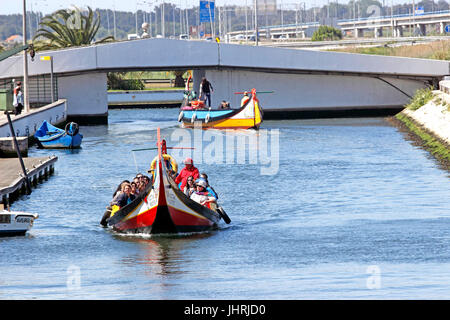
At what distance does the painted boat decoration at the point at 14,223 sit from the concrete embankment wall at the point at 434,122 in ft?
65.4

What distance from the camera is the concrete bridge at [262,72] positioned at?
2504 inches

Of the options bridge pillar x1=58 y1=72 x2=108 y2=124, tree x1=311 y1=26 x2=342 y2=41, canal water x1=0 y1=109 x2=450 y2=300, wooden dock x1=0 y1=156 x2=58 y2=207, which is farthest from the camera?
tree x1=311 y1=26 x2=342 y2=41

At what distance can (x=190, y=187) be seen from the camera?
25.0 meters

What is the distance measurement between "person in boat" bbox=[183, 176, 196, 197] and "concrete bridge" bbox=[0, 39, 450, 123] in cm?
3922

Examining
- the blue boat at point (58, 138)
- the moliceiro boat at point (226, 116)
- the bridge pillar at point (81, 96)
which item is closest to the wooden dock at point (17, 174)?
the blue boat at point (58, 138)

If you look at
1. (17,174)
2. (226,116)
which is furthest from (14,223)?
(226,116)

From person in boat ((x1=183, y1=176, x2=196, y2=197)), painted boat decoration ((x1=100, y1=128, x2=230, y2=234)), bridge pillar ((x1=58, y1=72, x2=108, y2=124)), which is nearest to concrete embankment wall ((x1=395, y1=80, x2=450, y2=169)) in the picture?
person in boat ((x1=183, y1=176, x2=196, y2=197))

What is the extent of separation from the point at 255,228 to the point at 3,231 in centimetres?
708

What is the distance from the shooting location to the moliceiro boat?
188 ft

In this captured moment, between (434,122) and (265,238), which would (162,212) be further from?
(434,122)

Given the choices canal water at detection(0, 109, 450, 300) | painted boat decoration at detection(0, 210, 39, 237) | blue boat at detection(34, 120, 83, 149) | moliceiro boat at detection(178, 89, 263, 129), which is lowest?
canal water at detection(0, 109, 450, 300)

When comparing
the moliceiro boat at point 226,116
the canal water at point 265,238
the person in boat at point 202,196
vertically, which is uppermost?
the moliceiro boat at point 226,116

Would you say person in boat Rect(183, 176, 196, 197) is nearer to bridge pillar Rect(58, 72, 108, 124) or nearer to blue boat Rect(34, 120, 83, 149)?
blue boat Rect(34, 120, 83, 149)

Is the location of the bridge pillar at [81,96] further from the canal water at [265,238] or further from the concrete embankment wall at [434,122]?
the concrete embankment wall at [434,122]
